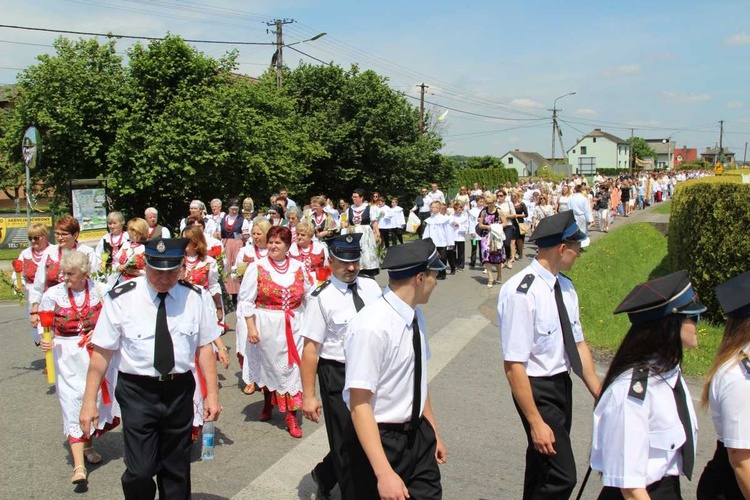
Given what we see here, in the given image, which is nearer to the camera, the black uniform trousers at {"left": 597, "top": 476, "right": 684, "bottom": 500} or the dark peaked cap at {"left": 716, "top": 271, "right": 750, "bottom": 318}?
the black uniform trousers at {"left": 597, "top": 476, "right": 684, "bottom": 500}

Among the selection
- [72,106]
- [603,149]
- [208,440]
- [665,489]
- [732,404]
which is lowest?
[208,440]

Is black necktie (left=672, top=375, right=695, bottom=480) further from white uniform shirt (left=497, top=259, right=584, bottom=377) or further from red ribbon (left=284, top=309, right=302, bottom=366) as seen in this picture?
red ribbon (left=284, top=309, right=302, bottom=366)

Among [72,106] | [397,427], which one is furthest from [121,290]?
[72,106]

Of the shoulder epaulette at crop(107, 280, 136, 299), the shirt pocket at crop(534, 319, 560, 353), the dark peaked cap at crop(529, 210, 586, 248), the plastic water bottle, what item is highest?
the dark peaked cap at crop(529, 210, 586, 248)

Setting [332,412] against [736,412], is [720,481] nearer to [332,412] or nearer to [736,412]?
[736,412]

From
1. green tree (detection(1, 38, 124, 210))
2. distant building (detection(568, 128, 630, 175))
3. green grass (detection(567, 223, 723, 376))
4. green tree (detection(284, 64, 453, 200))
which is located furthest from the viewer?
distant building (detection(568, 128, 630, 175))

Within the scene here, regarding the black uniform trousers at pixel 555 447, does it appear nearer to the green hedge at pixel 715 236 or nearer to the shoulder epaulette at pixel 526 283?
the shoulder epaulette at pixel 526 283

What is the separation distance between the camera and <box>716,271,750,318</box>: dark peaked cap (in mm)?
2822

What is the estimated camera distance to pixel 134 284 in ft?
13.6

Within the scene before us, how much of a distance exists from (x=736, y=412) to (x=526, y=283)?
4.68ft

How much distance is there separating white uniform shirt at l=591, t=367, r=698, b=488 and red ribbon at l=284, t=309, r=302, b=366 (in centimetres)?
400

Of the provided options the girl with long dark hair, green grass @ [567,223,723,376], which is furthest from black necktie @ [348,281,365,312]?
green grass @ [567,223,723,376]

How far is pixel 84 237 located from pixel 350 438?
512 inches

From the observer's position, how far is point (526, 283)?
3.85 metres
